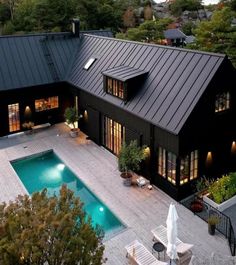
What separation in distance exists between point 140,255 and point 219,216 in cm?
457

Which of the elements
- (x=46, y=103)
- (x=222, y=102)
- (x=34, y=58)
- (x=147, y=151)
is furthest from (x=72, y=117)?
(x=222, y=102)

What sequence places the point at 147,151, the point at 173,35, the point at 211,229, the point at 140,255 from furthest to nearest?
1. the point at 173,35
2. the point at 147,151
3. the point at 211,229
4. the point at 140,255

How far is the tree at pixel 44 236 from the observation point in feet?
25.3

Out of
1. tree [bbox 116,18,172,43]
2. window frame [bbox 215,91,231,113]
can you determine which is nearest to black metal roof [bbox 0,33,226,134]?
window frame [bbox 215,91,231,113]

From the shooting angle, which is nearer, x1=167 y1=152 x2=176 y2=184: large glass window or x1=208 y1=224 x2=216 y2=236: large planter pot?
x1=208 y1=224 x2=216 y2=236: large planter pot

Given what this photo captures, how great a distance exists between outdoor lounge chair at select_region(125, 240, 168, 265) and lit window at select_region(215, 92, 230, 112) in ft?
25.4

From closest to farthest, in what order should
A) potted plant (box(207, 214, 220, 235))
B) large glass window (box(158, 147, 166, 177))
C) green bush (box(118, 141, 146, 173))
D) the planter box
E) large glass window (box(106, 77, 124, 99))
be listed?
1. potted plant (box(207, 214, 220, 235))
2. the planter box
3. large glass window (box(158, 147, 166, 177))
4. green bush (box(118, 141, 146, 173))
5. large glass window (box(106, 77, 124, 99))

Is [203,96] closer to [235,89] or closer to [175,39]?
[235,89]

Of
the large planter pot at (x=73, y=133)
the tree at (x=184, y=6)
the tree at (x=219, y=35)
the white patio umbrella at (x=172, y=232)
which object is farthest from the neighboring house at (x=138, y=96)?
the tree at (x=184, y=6)

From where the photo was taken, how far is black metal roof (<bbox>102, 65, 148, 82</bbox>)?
60.9 feet

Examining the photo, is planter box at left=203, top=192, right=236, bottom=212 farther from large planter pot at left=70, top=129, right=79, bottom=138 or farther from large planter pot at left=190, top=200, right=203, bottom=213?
large planter pot at left=70, top=129, right=79, bottom=138

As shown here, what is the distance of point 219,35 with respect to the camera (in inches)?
1293

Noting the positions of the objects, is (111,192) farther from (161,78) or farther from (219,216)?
(161,78)

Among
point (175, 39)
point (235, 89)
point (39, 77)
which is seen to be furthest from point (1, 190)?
point (175, 39)
